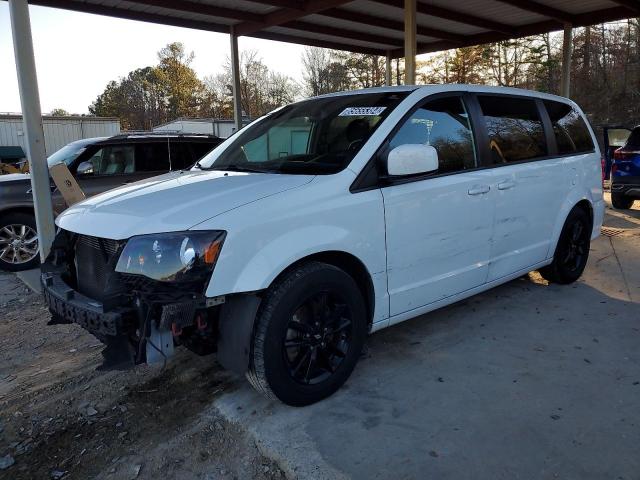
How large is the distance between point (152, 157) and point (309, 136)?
416 centimetres

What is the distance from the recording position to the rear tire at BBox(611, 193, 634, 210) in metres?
9.38

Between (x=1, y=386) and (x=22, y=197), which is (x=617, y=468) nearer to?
(x=1, y=386)

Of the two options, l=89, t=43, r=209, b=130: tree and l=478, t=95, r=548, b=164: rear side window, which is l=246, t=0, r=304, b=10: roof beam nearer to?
l=478, t=95, r=548, b=164: rear side window

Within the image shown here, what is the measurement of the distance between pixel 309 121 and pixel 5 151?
2693 centimetres

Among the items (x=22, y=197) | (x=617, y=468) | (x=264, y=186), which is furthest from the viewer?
(x=22, y=197)

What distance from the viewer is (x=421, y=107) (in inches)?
131

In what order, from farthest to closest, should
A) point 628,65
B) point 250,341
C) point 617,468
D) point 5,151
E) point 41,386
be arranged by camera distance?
point 628,65 → point 5,151 → point 41,386 → point 250,341 → point 617,468

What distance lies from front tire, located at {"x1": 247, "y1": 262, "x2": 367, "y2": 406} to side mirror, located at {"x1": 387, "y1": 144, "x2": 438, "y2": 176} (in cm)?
68

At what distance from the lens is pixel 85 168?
666cm

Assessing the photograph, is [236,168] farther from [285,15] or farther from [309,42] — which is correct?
[309,42]

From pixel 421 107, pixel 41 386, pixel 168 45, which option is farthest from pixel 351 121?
pixel 168 45

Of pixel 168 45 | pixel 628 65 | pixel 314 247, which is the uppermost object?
pixel 168 45

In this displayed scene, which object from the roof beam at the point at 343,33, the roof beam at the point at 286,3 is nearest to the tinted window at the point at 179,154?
the roof beam at the point at 286,3

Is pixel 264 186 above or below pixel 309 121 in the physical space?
below
